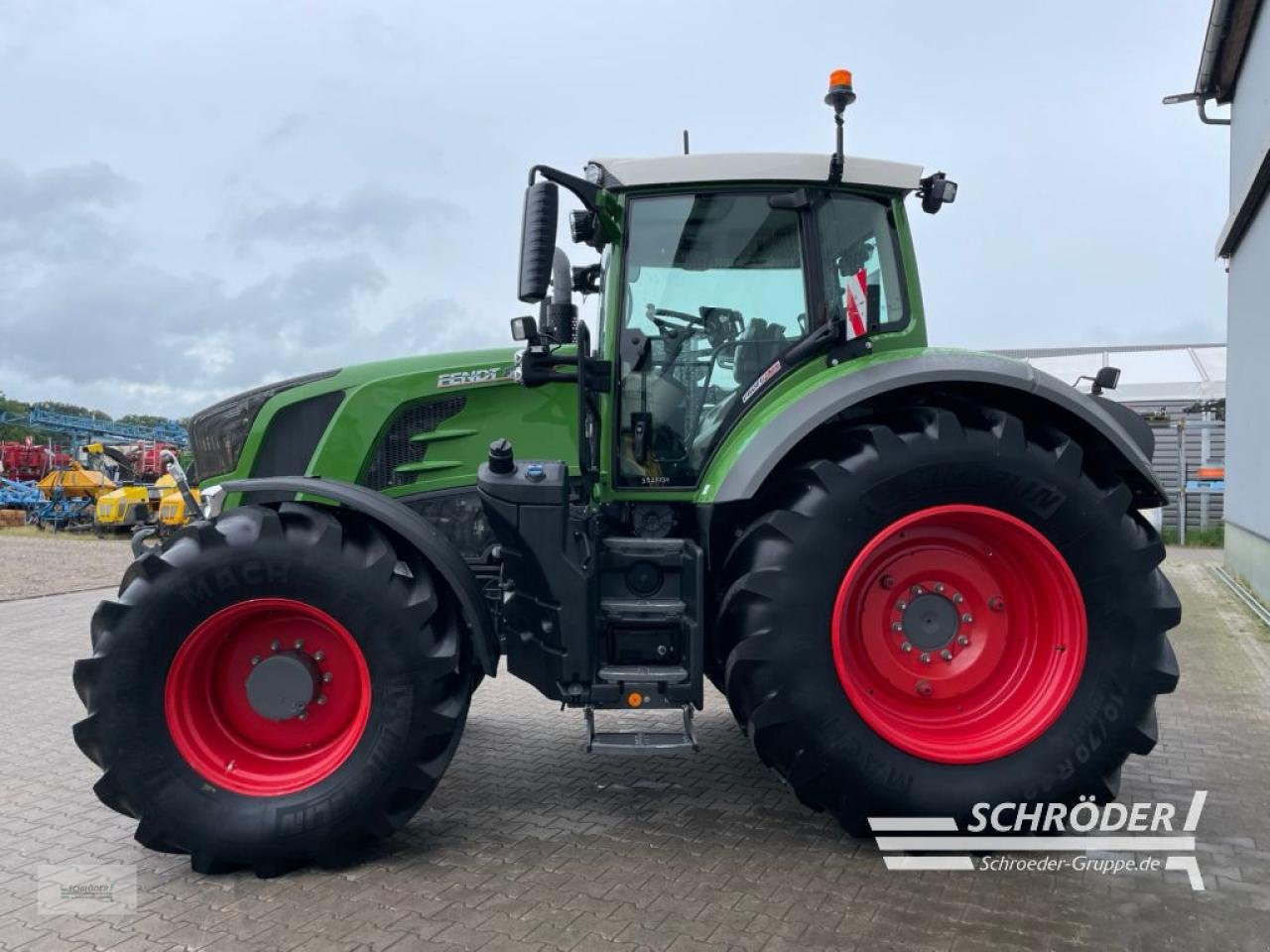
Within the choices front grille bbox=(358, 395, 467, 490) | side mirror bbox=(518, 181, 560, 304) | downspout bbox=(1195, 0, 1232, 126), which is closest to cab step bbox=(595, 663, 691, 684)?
front grille bbox=(358, 395, 467, 490)

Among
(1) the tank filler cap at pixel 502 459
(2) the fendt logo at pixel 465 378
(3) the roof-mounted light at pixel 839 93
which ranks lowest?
(1) the tank filler cap at pixel 502 459

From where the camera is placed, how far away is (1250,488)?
33.1ft

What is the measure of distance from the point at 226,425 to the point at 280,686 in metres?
1.47

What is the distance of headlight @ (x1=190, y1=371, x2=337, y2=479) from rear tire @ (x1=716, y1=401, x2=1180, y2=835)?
7.35 ft

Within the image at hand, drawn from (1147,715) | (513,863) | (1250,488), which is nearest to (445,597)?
(513,863)

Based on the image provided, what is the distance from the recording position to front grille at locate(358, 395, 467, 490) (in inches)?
162

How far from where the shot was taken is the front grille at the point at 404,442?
412 cm

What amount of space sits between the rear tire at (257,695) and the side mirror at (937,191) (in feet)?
8.62

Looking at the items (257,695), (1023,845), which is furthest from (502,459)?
(1023,845)

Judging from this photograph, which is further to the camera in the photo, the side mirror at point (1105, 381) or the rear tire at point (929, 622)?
the side mirror at point (1105, 381)

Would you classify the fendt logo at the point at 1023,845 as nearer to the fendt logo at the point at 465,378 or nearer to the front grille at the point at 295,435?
the fendt logo at the point at 465,378

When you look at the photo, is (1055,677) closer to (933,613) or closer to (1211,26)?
(933,613)

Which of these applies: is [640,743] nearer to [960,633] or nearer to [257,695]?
[960,633]

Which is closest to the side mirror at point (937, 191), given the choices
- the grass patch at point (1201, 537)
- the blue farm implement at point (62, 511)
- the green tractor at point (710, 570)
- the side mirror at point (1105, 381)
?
the green tractor at point (710, 570)
